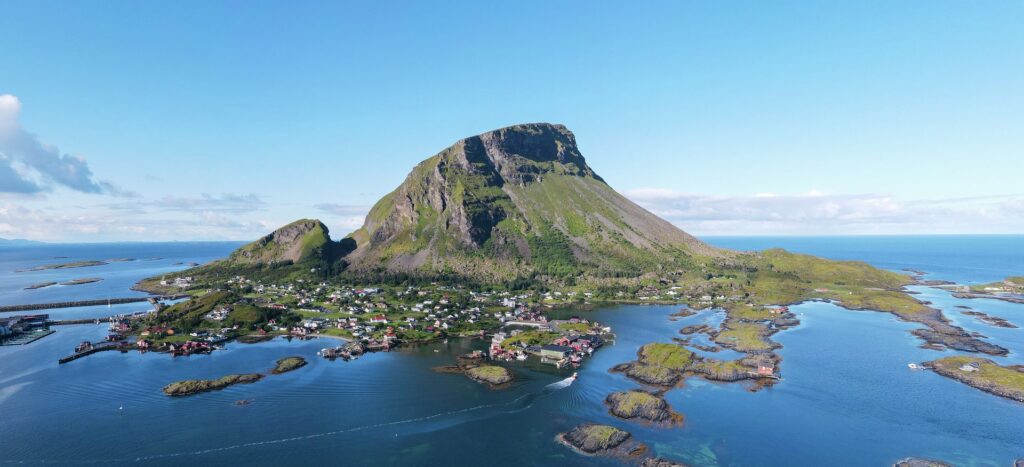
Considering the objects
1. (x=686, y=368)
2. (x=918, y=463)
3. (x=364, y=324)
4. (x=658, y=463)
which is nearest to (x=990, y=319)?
(x=686, y=368)

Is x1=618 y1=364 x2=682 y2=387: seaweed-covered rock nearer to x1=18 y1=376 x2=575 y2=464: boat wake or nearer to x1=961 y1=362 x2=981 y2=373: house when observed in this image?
x1=18 y1=376 x2=575 y2=464: boat wake

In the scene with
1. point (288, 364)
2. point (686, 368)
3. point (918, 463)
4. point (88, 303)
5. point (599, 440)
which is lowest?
point (918, 463)

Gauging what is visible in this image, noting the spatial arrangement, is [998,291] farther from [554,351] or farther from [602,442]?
[602,442]

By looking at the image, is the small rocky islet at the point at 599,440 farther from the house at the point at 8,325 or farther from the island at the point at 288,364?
the house at the point at 8,325

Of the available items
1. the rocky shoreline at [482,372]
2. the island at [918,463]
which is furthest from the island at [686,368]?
the island at [918,463]

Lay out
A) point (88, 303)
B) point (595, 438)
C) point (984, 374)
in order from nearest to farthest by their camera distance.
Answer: point (595, 438) < point (984, 374) < point (88, 303)

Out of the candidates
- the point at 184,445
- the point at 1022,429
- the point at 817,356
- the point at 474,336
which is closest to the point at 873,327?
the point at 817,356

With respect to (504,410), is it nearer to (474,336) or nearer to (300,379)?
(300,379)

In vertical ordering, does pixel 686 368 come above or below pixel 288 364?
below
